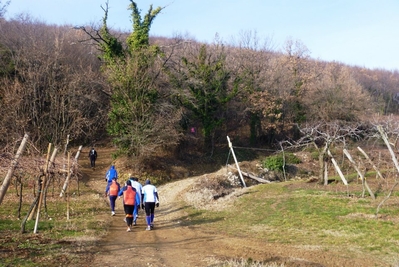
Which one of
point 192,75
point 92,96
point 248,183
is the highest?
point 192,75

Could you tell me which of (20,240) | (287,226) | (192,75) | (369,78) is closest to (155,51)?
(192,75)

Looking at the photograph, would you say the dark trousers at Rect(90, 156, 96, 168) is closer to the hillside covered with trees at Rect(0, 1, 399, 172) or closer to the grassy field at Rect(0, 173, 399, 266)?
the hillside covered with trees at Rect(0, 1, 399, 172)

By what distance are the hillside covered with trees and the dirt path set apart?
9.49 m

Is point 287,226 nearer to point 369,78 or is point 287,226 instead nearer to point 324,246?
point 324,246

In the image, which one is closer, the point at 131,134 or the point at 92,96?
the point at 131,134

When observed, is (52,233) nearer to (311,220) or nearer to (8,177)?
(8,177)

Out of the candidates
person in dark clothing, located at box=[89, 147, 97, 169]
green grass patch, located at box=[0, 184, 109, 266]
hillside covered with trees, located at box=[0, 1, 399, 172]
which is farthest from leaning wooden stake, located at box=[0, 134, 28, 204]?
person in dark clothing, located at box=[89, 147, 97, 169]

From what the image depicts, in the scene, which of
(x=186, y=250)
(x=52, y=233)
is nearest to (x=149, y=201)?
(x=186, y=250)

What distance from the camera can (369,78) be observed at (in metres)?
107

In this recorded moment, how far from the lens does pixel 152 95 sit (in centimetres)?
3089

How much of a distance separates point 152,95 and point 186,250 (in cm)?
2122

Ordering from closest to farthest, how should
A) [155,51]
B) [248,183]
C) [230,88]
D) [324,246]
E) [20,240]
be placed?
[20,240], [324,246], [248,183], [155,51], [230,88]

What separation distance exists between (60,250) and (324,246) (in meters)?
7.32

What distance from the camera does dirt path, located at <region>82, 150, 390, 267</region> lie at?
378 inches
